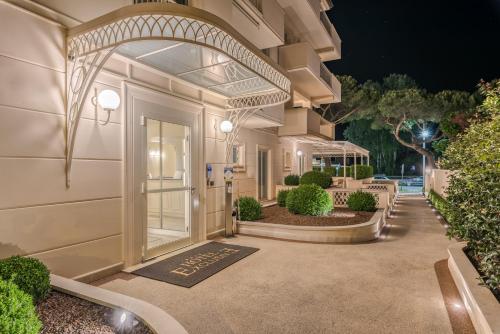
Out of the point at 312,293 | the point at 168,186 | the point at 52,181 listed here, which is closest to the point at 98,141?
the point at 52,181

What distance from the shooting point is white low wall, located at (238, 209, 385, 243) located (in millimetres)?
6637

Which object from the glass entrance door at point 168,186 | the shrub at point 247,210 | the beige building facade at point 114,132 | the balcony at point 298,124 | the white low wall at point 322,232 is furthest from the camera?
the balcony at point 298,124

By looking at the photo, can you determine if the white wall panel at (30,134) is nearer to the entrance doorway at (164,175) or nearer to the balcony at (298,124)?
the entrance doorway at (164,175)

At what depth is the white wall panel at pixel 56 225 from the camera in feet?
11.1

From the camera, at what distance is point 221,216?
7.33 m

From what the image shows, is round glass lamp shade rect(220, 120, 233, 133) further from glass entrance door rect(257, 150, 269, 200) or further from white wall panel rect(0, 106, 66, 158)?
glass entrance door rect(257, 150, 269, 200)

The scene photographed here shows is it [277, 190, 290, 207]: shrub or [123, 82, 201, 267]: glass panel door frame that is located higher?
[123, 82, 201, 267]: glass panel door frame

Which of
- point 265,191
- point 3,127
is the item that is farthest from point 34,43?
point 265,191

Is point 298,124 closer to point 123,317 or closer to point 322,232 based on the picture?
point 322,232

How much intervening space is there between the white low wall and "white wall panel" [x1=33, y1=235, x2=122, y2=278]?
137 inches

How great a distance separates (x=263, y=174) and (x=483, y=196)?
8697mm

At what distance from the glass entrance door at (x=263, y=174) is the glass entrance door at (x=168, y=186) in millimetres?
5529

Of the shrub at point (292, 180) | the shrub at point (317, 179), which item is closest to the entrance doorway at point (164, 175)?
the shrub at point (317, 179)

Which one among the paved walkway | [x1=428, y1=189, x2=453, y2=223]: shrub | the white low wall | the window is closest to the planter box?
the paved walkway
